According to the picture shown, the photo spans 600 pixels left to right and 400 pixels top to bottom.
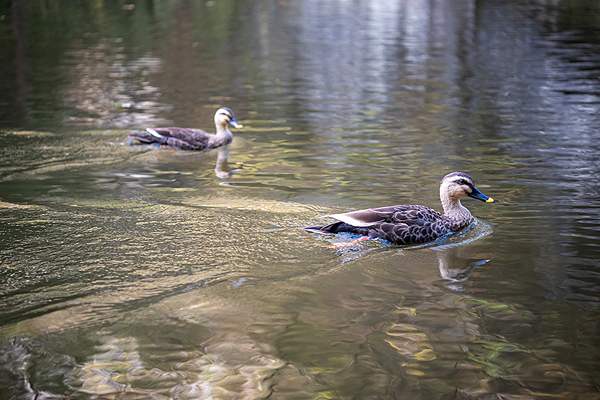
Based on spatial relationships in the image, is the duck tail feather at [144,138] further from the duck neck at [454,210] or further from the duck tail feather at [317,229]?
the duck neck at [454,210]

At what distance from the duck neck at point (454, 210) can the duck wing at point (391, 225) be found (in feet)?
1.38

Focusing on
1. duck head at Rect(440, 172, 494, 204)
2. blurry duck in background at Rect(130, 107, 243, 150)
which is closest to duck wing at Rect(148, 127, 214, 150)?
blurry duck in background at Rect(130, 107, 243, 150)

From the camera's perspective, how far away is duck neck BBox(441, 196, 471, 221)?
7621mm

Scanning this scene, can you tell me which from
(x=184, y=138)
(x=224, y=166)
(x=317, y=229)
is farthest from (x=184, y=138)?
(x=317, y=229)

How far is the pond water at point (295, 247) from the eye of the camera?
4.94 metres

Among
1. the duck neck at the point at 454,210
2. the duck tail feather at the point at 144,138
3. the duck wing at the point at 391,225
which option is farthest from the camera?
the duck tail feather at the point at 144,138

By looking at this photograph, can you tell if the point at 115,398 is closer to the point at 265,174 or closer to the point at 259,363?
the point at 259,363

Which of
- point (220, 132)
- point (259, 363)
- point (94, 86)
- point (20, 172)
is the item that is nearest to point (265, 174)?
point (220, 132)

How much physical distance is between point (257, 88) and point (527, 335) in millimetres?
13976

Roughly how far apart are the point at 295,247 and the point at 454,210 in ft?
6.75

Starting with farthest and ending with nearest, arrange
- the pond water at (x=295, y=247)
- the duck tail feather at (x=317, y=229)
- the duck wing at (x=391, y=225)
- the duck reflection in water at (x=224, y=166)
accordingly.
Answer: the duck reflection in water at (x=224, y=166)
the duck tail feather at (x=317, y=229)
the duck wing at (x=391, y=225)
the pond water at (x=295, y=247)

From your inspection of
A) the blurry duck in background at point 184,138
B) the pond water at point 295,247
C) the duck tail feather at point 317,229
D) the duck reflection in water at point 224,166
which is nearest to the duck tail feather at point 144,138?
the blurry duck in background at point 184,138

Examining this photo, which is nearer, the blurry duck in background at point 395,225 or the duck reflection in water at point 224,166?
the blurry duck in background at point 395,225

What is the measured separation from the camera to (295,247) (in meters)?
6.99
